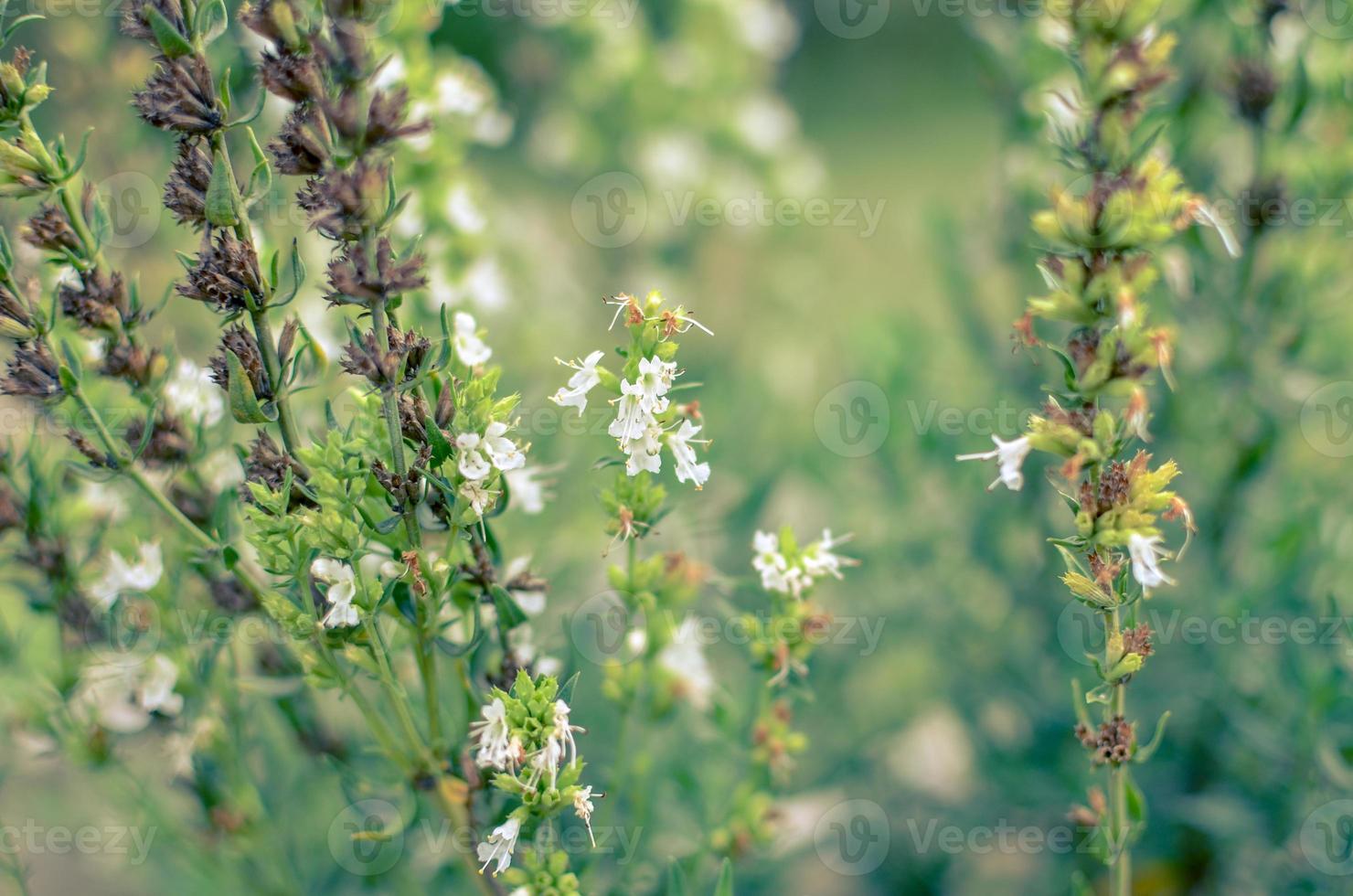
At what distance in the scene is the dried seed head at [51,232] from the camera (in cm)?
124

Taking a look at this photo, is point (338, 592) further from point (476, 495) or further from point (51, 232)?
point (51, 232)

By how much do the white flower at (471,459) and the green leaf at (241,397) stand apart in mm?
234

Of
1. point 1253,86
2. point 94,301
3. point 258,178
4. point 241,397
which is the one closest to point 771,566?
point 241,397

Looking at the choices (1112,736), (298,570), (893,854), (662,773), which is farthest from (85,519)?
(893,854)

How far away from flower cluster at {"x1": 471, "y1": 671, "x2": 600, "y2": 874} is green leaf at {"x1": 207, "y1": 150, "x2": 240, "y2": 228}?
593 mm

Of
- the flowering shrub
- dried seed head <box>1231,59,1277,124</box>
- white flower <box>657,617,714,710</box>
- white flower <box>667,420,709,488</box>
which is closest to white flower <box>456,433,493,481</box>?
the flowering shrub

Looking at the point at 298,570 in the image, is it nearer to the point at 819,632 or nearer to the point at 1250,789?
the point at 819,632

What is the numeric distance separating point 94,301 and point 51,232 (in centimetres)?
9

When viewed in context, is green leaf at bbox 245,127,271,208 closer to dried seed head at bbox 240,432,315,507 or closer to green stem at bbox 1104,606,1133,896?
dried seed head at bbox 240,432,315,507

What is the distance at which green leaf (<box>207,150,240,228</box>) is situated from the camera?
1.18 meters

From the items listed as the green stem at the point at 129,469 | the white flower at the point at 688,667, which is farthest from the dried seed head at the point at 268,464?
the white flower at the point at 688,667

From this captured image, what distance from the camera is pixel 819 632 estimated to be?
4.70 ft

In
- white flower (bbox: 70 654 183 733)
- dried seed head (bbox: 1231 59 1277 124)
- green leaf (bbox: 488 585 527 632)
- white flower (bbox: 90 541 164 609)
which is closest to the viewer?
green leaf (bbox: 488 585 527 632)

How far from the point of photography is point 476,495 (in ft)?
3.92
